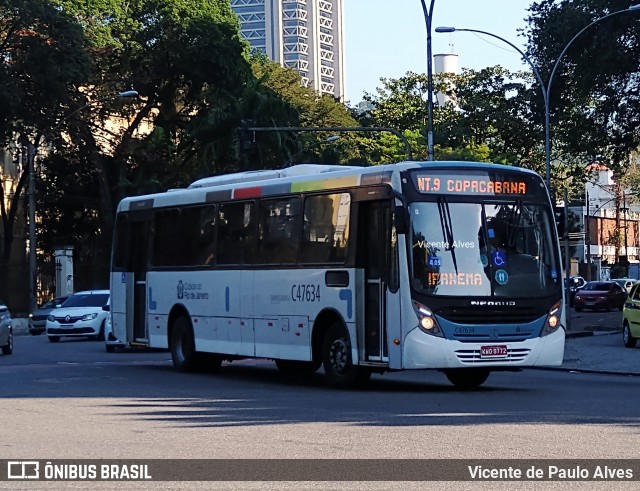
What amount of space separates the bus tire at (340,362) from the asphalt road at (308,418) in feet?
0.84

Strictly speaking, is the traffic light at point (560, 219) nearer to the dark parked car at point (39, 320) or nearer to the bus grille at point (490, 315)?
the bus grille at point (490, 315)

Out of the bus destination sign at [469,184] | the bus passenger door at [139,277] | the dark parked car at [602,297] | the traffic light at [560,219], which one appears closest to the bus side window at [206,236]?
the bus passenger door at [139,277]

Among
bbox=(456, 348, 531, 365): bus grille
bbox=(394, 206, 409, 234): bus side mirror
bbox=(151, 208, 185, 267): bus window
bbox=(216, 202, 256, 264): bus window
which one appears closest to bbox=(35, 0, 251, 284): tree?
bbox=(151, 208, 185, 267): bus window

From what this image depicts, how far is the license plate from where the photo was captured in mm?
17984

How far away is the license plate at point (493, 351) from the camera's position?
17984 millimetres

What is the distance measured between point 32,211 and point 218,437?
41.5 meters

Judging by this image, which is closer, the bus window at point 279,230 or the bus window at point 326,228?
the bus window at point 326,228

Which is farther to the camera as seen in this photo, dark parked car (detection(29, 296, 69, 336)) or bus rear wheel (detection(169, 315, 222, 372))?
dark parked car (detection(29, 296, 69, 336))

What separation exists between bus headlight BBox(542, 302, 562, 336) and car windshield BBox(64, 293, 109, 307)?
2256cm

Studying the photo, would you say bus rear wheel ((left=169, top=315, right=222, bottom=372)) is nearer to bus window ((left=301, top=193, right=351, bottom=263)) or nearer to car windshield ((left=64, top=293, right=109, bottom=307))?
bus window ((left=301, top=193, right=351, bottom=263))

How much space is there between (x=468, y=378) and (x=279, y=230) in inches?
144

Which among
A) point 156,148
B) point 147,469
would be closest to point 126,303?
point 147,469

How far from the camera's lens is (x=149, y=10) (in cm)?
6203

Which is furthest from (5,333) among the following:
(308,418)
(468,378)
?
(308,418)
